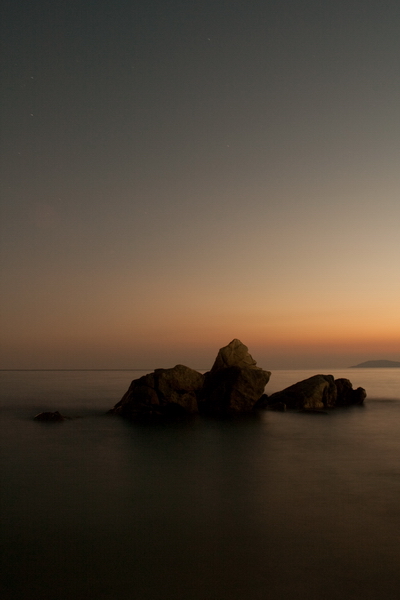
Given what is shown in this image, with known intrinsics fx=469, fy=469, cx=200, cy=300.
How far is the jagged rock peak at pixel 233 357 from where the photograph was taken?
51062 millimetres

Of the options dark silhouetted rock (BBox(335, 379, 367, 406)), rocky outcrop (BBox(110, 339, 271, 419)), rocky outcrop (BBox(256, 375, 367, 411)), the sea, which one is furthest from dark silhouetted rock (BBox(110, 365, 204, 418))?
dark silhouetted rock (BBox(335, 379, 367, 406))

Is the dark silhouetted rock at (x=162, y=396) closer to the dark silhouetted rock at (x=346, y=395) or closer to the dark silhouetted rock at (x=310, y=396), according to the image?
the dark silhouetted rock at (x=310, y=396)

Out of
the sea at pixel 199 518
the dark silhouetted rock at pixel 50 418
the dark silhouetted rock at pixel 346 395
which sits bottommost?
the sea at pixel 199 518

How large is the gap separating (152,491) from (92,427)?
67.0 feet

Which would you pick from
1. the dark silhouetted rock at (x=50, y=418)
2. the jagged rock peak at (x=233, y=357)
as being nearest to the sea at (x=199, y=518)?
the dark silhouetted rock at (x=50, y=418)

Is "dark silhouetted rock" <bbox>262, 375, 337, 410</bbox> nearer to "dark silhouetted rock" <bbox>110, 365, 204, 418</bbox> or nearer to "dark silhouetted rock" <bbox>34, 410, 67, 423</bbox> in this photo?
"dark silhouetted rock" <bbox>110, 365, 204, 418</bbox>

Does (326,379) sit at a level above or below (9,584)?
above

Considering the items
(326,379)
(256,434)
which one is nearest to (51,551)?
(256,434)

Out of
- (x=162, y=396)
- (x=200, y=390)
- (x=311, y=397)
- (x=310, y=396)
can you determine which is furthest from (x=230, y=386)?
(x=311, y=397)

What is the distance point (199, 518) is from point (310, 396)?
38.0 meters

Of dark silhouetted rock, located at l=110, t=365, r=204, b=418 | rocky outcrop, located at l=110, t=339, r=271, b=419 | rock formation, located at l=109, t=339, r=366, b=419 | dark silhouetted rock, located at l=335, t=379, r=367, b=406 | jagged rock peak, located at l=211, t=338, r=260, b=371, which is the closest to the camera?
dark silhouetted rock, located at l=110, t=365, r=204, b=418

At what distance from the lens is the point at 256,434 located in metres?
36.0

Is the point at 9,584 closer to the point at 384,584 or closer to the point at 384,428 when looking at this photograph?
the point at 384,584

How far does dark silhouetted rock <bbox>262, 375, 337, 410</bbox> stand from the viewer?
171 ft
